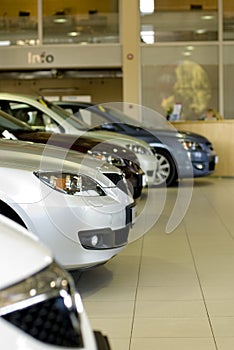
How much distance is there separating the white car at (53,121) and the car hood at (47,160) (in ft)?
12.9

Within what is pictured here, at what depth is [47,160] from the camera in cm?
516

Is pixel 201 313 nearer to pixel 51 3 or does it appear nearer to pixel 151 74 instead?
pixel 151 74

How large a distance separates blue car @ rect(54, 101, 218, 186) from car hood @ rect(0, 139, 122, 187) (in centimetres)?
617

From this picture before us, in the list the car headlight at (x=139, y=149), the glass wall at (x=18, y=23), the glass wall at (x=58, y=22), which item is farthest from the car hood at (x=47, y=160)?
the glass wall at (x=18, y=23)

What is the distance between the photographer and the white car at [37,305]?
2068mm

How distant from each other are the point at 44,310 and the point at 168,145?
406 inches

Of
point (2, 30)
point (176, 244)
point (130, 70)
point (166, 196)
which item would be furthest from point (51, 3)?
point (176, 244)

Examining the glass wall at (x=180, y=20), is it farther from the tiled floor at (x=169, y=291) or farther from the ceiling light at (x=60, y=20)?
the tiled floor at (x=169, y=291)

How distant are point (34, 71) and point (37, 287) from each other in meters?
15.7

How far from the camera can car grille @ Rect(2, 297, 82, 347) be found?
2.07 m

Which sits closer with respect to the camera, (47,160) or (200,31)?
(47,160)

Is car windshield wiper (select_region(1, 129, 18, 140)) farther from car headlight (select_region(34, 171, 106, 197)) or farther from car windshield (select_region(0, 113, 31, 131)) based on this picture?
car headlight (select_region(34, 171, 106, 197))

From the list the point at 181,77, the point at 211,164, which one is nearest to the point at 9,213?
the point at 211,164

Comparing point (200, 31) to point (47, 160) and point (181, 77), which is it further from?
point (47, 160)
